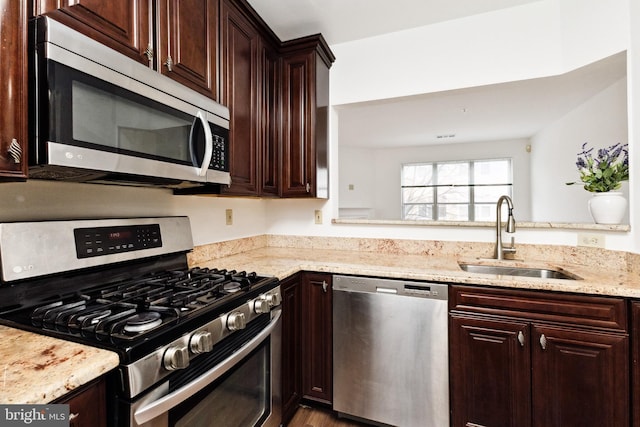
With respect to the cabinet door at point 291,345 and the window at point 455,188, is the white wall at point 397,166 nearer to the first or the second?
the window at point 455,188

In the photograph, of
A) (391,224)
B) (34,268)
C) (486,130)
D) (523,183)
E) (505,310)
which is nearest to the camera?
(34,268)

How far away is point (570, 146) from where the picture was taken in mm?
3650

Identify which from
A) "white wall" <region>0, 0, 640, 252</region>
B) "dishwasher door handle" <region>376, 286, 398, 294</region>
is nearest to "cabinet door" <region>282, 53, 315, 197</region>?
"white wall" <region>0, 0, 640, 252</region>

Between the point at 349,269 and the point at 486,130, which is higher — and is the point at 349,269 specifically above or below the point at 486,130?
below

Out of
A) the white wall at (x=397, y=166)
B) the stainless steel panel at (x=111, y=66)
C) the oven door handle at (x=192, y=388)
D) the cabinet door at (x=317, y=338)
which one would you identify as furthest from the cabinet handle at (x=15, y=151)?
the white wall at (x=397, y=166)

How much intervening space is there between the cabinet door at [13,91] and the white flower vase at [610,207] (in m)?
2.48

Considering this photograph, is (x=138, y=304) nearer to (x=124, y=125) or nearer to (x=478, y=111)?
(x=124, y=125)

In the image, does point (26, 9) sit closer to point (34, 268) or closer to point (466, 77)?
point (34, 268)

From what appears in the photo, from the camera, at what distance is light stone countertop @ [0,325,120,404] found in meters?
0.58

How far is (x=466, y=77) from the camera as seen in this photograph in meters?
2.02

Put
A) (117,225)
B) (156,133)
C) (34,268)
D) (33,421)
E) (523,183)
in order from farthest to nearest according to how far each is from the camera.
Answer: (523,183)
(117,225)
(156,133)
(34,268)
(33,421)

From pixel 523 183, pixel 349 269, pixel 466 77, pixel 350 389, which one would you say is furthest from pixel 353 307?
pixel 523 183

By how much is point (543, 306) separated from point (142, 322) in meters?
1.58

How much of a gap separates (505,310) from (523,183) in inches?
214
